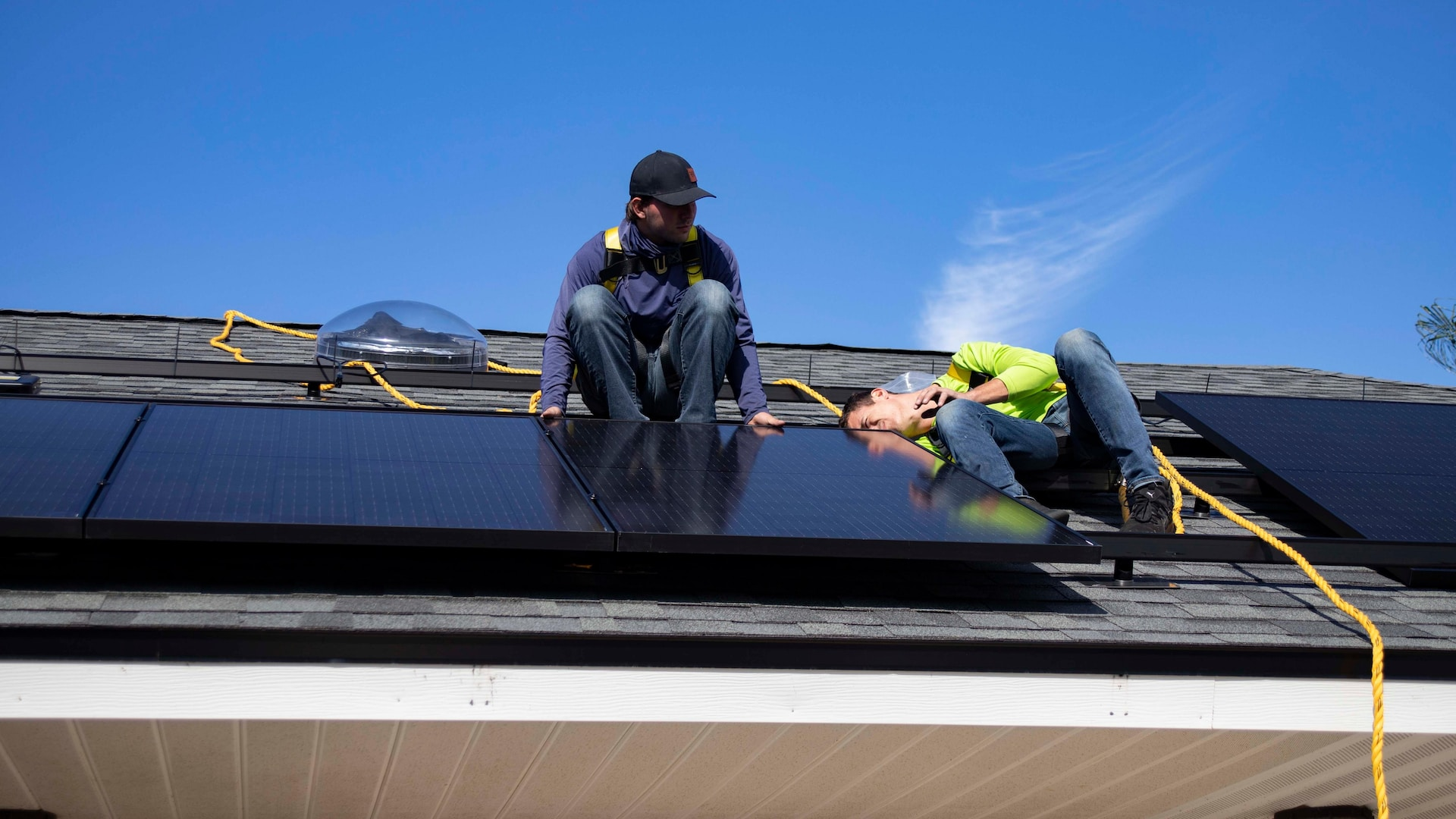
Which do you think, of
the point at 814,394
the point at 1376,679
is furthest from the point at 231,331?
the point at 1376,679

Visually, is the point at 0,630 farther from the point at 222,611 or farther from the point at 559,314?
the point at 559,314

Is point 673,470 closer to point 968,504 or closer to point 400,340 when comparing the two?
point 968,504

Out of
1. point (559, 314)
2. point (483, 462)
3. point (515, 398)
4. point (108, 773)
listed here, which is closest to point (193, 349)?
point (515, 398)

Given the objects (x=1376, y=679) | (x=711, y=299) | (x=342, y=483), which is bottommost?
(x=1376, y=679)

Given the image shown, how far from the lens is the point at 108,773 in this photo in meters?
3.13

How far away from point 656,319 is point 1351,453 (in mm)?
3174

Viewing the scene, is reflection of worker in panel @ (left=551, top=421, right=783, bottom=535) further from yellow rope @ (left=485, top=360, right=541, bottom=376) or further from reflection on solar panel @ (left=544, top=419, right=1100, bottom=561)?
yellow rope @ (left=485, top=360, right=541, bottom=376)

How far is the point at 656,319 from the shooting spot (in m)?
5.58

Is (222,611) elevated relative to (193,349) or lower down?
lower down

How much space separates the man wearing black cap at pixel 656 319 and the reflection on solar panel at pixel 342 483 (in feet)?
2.56

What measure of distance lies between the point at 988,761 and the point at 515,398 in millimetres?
5391

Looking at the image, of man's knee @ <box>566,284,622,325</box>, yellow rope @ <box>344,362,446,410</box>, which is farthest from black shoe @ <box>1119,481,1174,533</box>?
yellow rope @ <box>344,362,446,410</box>

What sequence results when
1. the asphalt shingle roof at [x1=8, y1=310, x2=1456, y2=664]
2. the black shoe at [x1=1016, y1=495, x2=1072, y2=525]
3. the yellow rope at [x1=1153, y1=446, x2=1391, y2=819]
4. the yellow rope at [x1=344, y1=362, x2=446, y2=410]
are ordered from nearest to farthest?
the asphalt shingle roof at [x1=8, y1=310, x2=1456, y2=664] < the yellow rope at [x1=1153, y1=446, x2=1391, y2=819] < the black shoe at [x1=1016, y1=495, x2=1072, y2=525] < the yellow rope at [x1=344, y1=362, x2=446, y2=410]

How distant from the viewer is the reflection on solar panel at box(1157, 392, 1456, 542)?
184 inches
